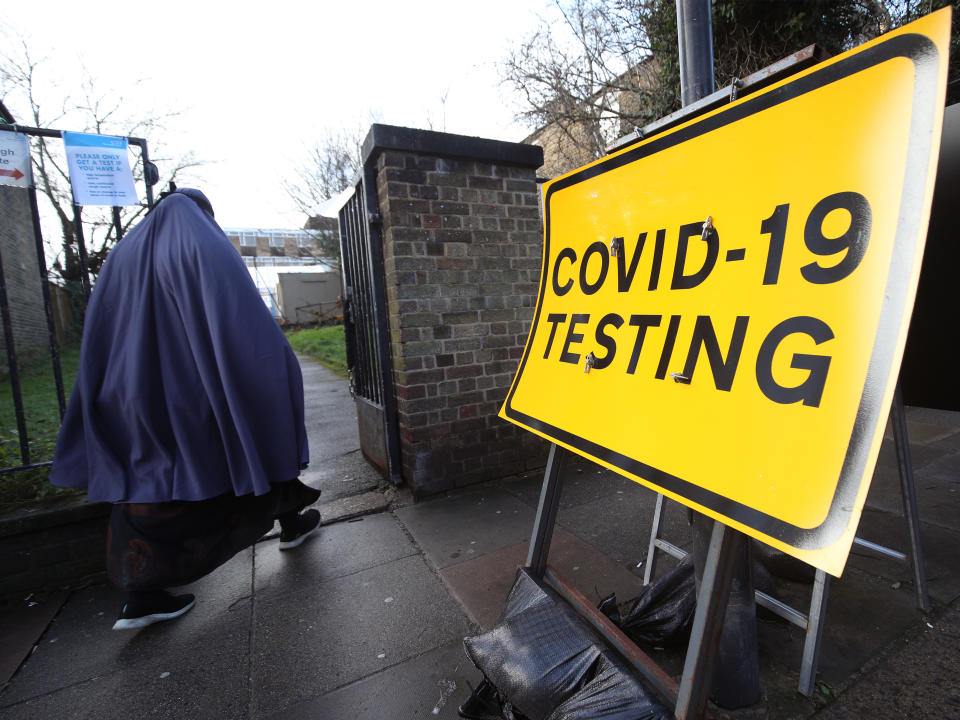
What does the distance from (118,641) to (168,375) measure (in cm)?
111

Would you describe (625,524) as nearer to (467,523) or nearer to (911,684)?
(467,523)

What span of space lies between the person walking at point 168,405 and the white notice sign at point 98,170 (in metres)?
0.63

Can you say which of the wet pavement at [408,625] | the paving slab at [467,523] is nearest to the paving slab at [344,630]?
the wet pavement at [408,625]

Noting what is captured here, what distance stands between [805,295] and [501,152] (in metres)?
2.67

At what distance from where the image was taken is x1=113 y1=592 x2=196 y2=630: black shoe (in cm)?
201

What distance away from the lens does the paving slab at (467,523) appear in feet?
8.09

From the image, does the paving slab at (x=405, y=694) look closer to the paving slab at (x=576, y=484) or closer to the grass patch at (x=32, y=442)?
the paving slab at (x=576, y=484)

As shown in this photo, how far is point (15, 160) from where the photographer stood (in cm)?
237

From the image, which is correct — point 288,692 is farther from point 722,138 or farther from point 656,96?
point 656,96

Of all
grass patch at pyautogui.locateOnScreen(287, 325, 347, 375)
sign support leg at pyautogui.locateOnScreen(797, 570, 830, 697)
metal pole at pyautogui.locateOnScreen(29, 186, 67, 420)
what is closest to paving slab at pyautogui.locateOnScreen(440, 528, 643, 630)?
sign support leg at pyautogui.locateOnScreen(797, 570, 830, 697)

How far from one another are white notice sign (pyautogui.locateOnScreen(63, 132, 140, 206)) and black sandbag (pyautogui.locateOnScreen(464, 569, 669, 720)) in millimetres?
2765

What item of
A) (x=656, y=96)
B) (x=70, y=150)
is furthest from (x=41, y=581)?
(x=656, y=96)

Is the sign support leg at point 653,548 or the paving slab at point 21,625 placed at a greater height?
the sign support leg at point 653,548

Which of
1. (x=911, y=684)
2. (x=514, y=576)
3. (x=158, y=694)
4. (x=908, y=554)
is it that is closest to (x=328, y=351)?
(x=514, y=576)
